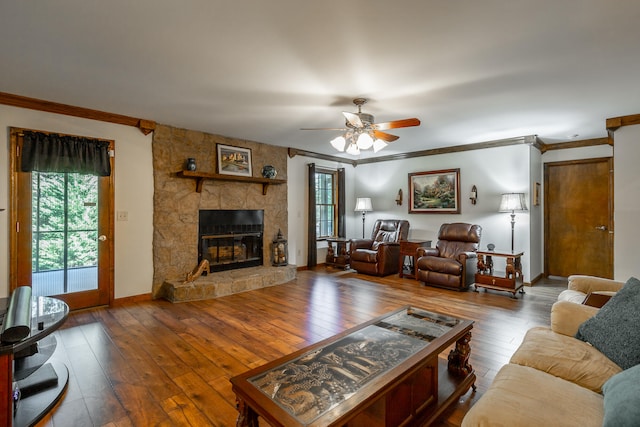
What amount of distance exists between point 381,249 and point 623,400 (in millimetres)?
4742

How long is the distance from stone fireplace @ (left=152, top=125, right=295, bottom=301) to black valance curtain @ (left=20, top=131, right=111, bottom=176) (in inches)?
25.7

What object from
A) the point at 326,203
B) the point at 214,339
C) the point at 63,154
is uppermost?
the point at 63,154

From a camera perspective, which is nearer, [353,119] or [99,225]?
[353,119]

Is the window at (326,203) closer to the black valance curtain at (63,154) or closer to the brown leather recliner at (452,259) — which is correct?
the brown leather recliner at (452,259)

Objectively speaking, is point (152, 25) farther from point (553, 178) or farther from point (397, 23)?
point (553, 178)

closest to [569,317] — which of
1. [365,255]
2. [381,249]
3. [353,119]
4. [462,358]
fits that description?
[462,358]

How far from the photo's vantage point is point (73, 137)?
374cm

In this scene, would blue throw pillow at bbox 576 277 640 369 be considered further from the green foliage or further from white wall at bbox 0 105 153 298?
the green foliage

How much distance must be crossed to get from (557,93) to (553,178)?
3011mm

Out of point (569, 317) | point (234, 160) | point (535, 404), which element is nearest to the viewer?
point (535, 404)

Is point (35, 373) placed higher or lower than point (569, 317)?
Result: lower

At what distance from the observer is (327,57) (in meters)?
2.52

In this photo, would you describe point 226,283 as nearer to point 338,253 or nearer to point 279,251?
point 279,251

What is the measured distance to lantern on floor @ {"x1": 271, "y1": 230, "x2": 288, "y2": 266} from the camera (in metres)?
5.70
